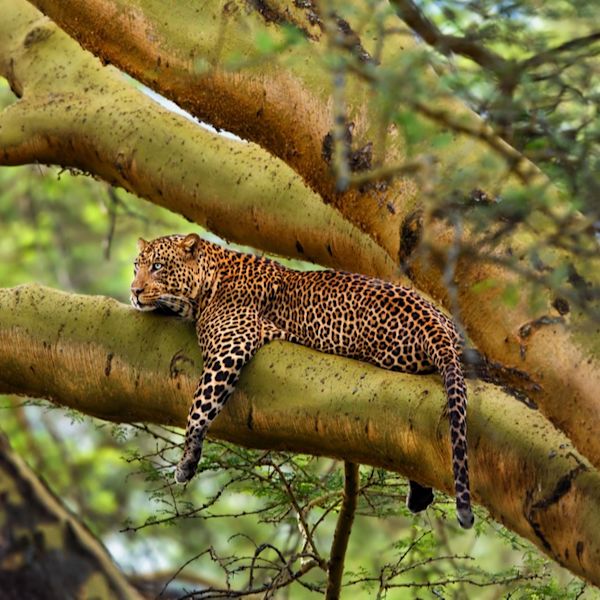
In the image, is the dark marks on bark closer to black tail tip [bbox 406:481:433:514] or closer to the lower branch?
the lower branch

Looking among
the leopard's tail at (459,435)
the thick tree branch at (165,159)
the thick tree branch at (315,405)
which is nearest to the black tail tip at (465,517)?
the leopard's tail at (459,435)

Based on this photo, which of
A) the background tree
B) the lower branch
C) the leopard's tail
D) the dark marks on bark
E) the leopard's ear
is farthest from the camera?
the leopard's ear

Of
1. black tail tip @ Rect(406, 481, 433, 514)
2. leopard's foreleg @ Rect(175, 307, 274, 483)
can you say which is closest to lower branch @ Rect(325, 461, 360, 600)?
black tail tip @ Rect(406, 481, 433, 514)

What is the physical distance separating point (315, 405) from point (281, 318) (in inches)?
49.0

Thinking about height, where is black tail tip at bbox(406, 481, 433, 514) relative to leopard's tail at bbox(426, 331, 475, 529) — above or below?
below

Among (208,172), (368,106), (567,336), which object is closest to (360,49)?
(368,106)

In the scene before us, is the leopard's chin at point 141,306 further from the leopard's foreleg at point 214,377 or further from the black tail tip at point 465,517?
the black tail tip at point 465,517

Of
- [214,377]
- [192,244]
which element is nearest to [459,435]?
[214,377]

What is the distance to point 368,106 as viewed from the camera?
18.8 feet

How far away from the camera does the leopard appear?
21.4 ft

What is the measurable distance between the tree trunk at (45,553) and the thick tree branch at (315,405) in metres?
1.21

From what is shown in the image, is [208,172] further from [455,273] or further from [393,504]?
[455,273]

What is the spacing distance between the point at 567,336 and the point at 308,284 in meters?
2.60

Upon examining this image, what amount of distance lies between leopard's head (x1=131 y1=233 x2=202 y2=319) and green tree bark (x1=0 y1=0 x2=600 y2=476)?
14.9 inches
